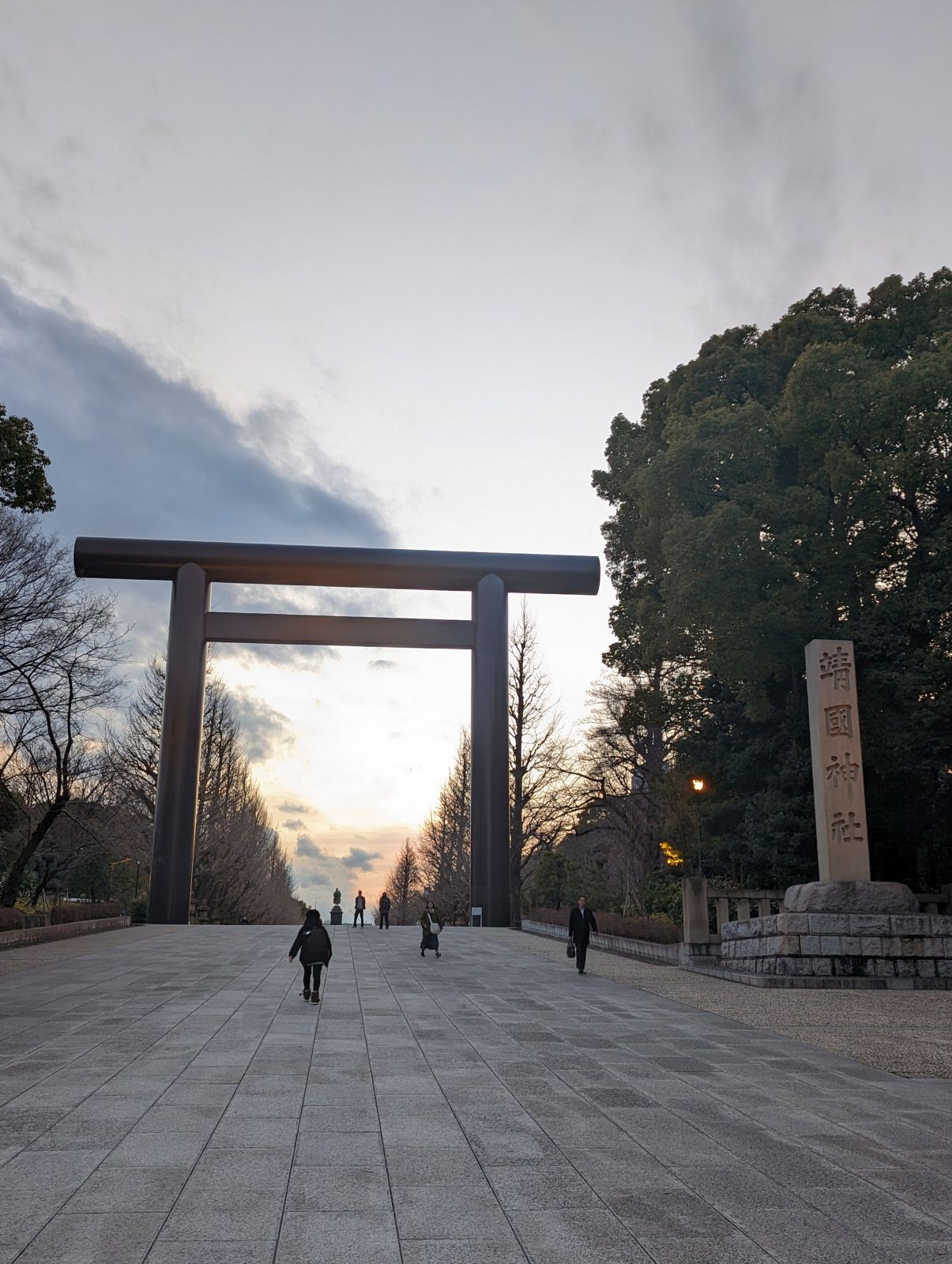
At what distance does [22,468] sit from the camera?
1490 centimetres

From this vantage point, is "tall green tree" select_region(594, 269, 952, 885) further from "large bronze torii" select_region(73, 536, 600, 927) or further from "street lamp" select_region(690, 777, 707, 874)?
"large bronze torii" select_region(73, 536, 600, 927)

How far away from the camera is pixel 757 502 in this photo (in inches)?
853

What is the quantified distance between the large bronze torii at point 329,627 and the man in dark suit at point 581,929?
1208 cm

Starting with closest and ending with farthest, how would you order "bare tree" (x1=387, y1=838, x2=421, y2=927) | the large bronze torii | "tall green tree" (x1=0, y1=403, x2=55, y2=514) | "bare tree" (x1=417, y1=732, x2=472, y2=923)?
1. "tall green tree" (x1=0, y1=403, x2=55, y2=514)
2. the large bronze torii
3. "bare tree" (x1=417, y1=732, x2=472, y2=923)
4. "bare tree" (x1=387, y1=838, x2=421, y2=927)

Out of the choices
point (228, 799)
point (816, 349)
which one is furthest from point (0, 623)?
point (228, 799)

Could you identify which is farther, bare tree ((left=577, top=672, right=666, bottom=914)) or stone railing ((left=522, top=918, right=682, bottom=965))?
bare tree ((left=577, top=672, right=666, bottom=914))

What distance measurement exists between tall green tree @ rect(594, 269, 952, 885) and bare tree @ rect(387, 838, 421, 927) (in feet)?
141

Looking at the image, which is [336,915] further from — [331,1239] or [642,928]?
[331,1239]

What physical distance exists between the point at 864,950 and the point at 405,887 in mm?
59326

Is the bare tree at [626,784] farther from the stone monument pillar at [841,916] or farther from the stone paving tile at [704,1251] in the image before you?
the stone paving tile at [704,1251]

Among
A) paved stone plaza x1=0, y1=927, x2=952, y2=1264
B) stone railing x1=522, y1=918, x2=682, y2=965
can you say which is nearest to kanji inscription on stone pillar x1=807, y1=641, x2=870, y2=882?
stone railing x1=522, y1=918, x2=682, y2=965

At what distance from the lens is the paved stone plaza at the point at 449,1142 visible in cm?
434

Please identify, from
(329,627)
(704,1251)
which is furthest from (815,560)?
(704,1251)

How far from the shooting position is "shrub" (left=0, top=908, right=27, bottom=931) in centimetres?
1988
